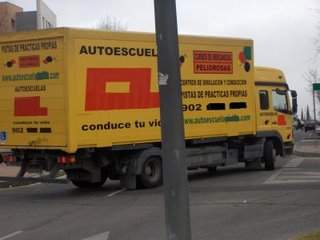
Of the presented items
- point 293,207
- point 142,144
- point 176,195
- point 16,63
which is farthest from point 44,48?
point 176,195

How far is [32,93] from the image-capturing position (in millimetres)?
15750

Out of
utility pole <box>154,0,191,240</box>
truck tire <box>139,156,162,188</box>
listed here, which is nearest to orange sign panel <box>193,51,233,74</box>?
truck tire <box>139,156,162,188</box>

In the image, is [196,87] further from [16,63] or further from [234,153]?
[16,63]

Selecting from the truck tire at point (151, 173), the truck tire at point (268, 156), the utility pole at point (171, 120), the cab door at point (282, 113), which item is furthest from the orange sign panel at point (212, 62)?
the utility pole at point (171, 120)

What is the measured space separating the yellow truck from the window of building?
212 cm

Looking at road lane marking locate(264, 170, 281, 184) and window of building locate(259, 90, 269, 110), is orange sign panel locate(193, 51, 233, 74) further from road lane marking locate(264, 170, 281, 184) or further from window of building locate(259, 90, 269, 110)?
road lane marking locate(264, 170, 281, 184)

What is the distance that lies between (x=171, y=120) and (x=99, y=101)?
1091 cm

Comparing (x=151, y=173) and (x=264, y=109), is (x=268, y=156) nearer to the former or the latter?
(x=264, y=109)

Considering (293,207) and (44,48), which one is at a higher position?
(44,48)

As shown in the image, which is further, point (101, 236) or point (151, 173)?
point (151, 173)

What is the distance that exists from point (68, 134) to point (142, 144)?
216cm

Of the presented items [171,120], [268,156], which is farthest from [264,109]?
[171,120]

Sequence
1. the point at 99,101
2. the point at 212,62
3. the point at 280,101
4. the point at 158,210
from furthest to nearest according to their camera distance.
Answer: the point at 280,101 < the point at 212,62 < the point at 99,101 < the point at 158,210

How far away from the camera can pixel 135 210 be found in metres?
12.8
